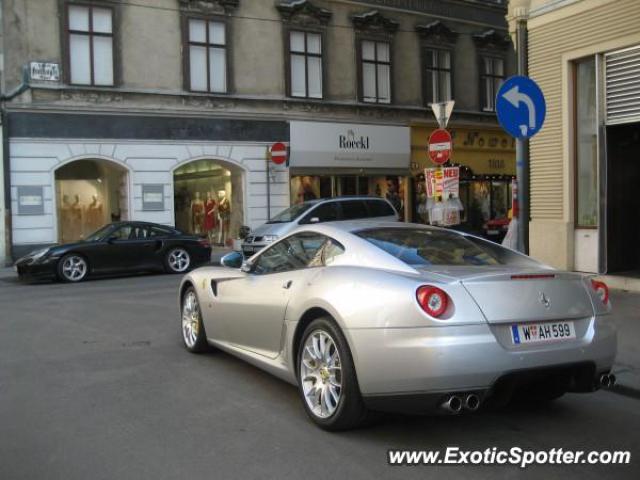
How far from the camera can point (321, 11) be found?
80.4 ft

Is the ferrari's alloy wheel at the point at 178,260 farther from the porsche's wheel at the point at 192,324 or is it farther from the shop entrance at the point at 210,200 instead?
the porsche's wheel at the point at 192,324

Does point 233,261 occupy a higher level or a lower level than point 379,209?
lower

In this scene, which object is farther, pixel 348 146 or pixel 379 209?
pixel 348 146

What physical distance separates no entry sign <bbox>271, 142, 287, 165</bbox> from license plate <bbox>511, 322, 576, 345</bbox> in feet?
59.5

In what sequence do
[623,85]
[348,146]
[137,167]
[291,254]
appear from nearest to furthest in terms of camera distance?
[291,254] < [623,85] < [137,167] < [348,146]

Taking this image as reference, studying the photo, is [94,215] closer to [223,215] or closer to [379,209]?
[223,215]

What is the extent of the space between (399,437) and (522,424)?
0.96 meters

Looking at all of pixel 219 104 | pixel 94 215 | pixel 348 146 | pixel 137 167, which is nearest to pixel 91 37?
pixel 137 167

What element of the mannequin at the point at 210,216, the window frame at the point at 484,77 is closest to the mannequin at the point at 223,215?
the mannequin at the point at 210,216

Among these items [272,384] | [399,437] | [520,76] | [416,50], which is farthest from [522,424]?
[416,50]

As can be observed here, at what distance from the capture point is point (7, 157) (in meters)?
19.3

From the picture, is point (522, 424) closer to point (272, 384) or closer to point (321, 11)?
point (272, 384)

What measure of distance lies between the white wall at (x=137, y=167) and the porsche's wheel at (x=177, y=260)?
17.1 feet

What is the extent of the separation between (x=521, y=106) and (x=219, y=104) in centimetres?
1657
